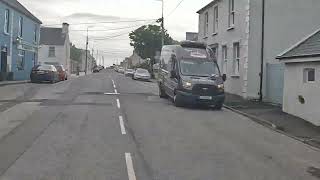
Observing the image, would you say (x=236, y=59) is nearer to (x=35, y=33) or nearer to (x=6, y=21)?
(x=6, y=21)

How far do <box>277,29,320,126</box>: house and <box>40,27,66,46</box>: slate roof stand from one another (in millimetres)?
71700

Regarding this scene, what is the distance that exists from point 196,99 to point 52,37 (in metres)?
71.0

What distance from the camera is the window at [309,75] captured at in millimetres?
18502

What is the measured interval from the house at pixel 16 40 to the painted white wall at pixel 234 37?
1574cm

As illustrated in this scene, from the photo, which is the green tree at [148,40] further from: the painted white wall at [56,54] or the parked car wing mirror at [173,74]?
the parked car wing mirror at [173,74]

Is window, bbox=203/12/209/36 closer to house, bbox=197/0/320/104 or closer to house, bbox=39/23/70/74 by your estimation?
house, bbox=197/0/320/104

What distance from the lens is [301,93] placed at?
1908 cm

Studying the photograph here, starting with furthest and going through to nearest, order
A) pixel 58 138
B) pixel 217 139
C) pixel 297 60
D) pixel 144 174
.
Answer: pixel 297 60
pixel 217 139
pixel 58 138
pixel 144 174

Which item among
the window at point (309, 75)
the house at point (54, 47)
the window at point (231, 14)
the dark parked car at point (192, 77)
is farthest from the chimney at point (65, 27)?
the window at point (309, 75)

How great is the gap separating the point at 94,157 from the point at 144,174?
1.73m

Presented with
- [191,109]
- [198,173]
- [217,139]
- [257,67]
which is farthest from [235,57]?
[198,173]

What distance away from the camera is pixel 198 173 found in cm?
933

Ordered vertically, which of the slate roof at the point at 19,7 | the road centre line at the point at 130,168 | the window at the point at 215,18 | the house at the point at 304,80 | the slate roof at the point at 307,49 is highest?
the slate roof at the point at 19,7

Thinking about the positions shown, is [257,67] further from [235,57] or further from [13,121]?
[13,121]
